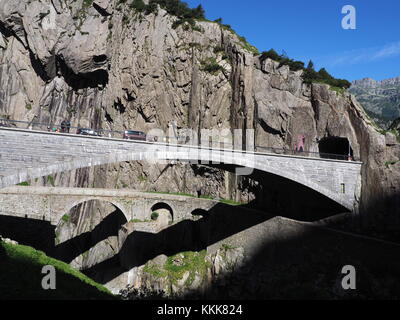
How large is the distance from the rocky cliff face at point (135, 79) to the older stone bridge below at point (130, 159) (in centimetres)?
917

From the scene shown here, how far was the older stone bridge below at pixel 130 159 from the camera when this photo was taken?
14.7m

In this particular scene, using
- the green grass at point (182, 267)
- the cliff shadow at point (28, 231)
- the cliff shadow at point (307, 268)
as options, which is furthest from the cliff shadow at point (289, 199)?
the cliff shadow at point (28, 231)

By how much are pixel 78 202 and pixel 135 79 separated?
19.0 metres

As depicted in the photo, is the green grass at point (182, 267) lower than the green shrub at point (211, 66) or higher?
lower

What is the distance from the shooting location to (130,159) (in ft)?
59.3

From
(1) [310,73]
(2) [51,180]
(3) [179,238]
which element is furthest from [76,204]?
(1) [310,73]

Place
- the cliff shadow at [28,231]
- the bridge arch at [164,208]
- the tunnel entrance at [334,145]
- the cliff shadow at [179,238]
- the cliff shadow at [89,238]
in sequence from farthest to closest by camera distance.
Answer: the cliff shadow at [89,238], the bridge arch at [164,208], the cliff shadow at [179,238], the cliff shadow at [28,231], the tunnel entrance at [334,145]

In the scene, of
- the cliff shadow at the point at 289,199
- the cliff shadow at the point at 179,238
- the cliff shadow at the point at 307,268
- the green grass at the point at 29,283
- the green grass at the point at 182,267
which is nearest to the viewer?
the green grass at the point at 29,283

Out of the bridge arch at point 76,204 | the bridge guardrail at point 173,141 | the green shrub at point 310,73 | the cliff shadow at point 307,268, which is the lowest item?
the cliff shadow at point 307,268

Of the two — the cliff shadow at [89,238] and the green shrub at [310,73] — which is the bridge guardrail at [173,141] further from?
the cliff shadow at [89,238]

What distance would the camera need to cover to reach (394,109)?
156 meters
